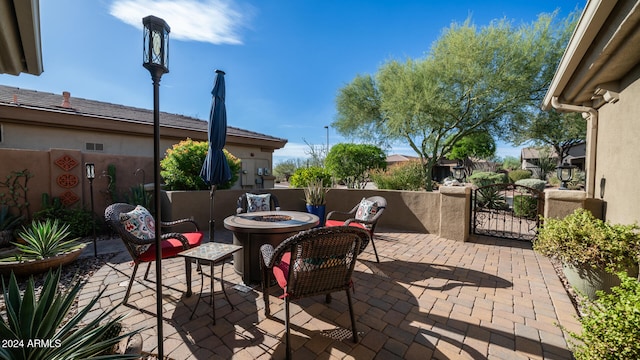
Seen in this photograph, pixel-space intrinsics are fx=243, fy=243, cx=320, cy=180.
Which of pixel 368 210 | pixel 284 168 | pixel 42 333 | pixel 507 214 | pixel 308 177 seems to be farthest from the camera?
pixel 284 168

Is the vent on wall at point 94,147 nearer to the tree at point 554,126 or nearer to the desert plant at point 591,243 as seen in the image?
the desert plant at point 591,243

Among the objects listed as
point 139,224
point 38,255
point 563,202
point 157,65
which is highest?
point 157,65

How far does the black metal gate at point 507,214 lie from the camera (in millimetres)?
5402

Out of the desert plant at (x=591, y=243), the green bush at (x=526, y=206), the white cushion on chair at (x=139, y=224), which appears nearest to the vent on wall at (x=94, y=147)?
the white cushion on chair at (x=139, y=224)

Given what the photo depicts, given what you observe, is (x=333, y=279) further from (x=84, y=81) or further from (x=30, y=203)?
(x=84, y=81)

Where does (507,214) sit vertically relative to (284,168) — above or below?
below

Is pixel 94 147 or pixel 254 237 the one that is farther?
pixel 94 147

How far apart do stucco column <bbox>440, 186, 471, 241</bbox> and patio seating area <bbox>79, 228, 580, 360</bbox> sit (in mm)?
1252

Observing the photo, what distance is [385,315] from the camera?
2.39 meters

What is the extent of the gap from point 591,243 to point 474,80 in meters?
7.95

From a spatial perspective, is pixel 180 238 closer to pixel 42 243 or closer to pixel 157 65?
pixel 157 65

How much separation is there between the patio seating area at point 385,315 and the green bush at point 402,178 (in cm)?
345

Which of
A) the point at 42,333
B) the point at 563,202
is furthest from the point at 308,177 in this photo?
the point at 42,333

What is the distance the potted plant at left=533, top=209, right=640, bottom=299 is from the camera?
2.46 m
